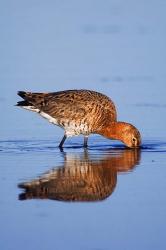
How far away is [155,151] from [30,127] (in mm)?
3142

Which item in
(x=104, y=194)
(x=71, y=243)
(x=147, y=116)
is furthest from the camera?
(x=147, y=116)

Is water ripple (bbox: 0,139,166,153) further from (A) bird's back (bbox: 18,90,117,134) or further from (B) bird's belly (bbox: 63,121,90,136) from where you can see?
(A) bird's back (bbox: 18,90,117,134)

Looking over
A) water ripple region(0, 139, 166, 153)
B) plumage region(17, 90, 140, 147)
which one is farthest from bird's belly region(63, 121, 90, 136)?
water ripple region(0, 139, 166, 153)

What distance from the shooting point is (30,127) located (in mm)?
16547

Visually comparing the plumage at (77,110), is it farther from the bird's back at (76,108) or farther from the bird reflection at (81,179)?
the bird reflection at (81,179)

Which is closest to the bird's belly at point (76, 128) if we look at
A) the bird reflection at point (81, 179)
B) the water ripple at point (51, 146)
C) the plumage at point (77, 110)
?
the plumage at point (77, 110)

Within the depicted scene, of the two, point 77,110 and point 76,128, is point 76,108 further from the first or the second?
point 76,128

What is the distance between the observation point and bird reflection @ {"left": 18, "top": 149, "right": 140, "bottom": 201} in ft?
34.3

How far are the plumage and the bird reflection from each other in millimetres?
1763

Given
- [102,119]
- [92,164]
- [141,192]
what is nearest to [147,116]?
[102,119]

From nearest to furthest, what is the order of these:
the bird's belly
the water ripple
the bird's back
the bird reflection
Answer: the bird reflection
the water ripple
the bird's belly
the bird's back

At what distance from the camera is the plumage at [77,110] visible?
15633 mm

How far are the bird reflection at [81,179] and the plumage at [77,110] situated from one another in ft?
5.78

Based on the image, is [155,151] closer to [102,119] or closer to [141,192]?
[102,119]
